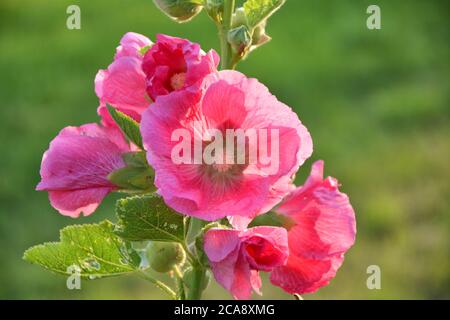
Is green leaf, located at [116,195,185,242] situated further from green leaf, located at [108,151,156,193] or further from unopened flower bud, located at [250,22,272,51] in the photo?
unopened flower bud, located at [250,22,272,51]

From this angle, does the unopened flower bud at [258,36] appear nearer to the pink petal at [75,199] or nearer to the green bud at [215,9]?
the green bud at [215,9]

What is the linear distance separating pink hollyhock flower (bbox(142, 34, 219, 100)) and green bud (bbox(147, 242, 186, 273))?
5.8 inches

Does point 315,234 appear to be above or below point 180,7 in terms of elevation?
below

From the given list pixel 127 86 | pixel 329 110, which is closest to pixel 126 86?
pixel 127 86

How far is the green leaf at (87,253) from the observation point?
818 mm

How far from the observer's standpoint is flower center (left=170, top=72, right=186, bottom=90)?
28.8 inches

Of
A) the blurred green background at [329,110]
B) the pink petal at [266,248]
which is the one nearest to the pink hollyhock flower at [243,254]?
the pink petal at [266,248]

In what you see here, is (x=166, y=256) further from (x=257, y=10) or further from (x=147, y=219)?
(x=257, y=10)

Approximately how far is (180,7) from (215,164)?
0.16 metres

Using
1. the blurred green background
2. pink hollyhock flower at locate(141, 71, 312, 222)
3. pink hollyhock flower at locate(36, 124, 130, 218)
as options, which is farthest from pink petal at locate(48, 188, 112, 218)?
the blurred green background

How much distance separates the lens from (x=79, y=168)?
78 cm

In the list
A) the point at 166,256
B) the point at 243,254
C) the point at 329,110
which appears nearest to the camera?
the point at 243,254

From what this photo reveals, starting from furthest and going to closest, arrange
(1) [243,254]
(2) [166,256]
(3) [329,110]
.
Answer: (3) [329,110], (2) [166,256], (1) [243,254]
